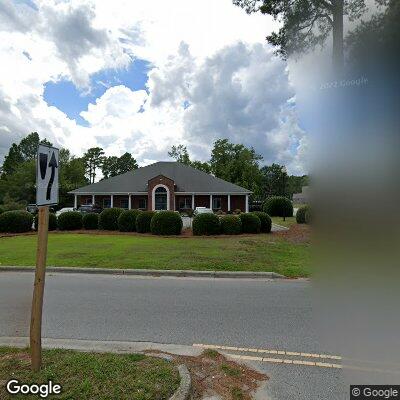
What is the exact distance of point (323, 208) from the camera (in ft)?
7.03

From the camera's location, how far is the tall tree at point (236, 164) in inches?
2514

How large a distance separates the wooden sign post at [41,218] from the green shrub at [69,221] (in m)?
19.1

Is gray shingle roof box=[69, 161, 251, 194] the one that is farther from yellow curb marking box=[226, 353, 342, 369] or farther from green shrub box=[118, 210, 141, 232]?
yellow curb marking box=[226, 353, 342, 369]

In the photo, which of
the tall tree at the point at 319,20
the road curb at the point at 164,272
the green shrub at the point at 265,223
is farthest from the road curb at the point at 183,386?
the green shrub at the point at 265,223

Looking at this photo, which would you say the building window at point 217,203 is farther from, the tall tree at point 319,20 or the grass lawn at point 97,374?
the tall tree at point 319,20

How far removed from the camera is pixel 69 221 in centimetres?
2225

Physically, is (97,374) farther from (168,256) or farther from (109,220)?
(109,220)

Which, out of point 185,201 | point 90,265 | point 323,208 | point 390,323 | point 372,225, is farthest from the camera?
point 185,201

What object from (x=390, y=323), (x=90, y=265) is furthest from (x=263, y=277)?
(x=390, y=323)

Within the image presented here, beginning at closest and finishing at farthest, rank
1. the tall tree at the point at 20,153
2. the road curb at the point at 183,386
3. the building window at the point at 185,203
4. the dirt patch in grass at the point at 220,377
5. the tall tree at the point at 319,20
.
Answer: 1. the tall tree at the point at 319,20
2. the road curb at the point at 183,386
3. the dirt patch in grass at the point at 220,377
4. the building window at the point at 185,203
5. the tall tree at the point at 20,153

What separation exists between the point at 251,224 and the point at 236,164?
45.6m

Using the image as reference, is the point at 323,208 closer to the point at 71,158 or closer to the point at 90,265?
the point at 90,265

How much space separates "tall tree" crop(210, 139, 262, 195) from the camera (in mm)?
63844

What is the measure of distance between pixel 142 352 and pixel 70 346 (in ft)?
3.35
